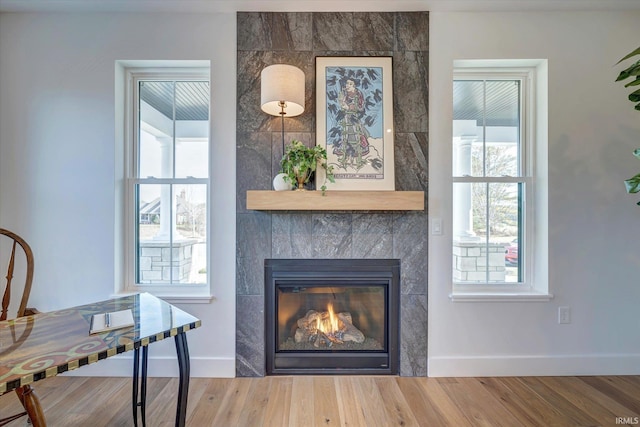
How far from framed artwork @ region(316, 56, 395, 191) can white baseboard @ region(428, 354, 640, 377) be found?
1.38 meters

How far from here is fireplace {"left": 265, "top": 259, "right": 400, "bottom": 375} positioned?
7.09 feet

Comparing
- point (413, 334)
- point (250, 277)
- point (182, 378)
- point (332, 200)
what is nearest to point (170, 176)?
Result: point (250, 277)

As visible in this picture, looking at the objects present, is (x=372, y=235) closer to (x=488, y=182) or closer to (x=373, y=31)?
(x=488, y=182)

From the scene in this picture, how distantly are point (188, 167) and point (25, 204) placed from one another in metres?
1.17

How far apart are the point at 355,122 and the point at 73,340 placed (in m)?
1.92

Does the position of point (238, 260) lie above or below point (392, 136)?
below

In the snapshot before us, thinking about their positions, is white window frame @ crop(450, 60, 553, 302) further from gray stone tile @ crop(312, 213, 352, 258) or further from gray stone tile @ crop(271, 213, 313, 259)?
gray stone tile @ crop(271, 213, 313, 259)

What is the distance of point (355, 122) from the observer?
2.12m

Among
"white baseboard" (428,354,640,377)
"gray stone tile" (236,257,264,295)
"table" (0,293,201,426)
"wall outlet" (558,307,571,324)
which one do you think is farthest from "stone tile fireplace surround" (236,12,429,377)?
"wall outlet" (558,307,571,324)

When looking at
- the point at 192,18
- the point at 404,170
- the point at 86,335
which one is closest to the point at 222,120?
the point at 192,18

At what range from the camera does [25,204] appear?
2.17 m

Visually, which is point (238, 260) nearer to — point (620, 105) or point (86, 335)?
point (86, 335)

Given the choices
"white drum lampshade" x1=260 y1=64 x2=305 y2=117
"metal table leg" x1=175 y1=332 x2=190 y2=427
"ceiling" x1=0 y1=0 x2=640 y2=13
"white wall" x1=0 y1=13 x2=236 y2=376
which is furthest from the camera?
"white wall" x1=0 y1=13 x2=236 y2=376

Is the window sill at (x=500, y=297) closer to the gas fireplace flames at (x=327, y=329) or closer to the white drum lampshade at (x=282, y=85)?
the gas fireplace flames at (x=327, y=329)
